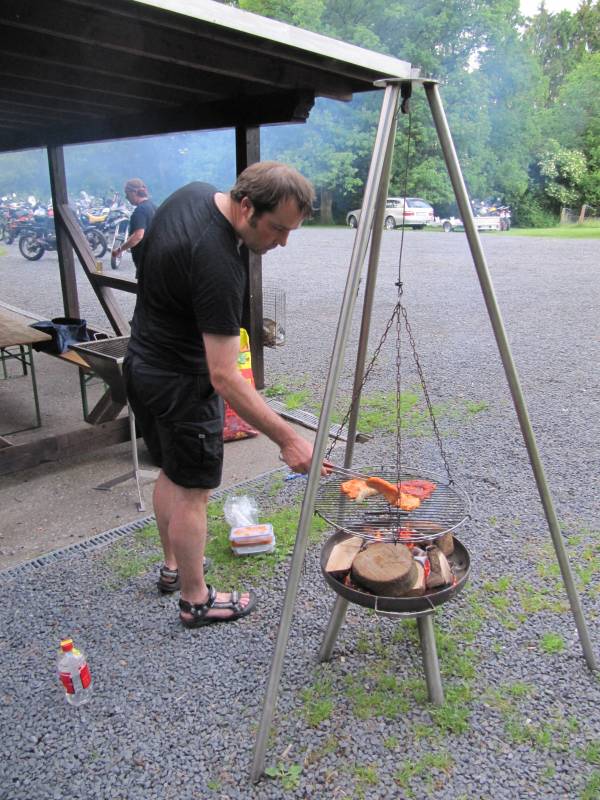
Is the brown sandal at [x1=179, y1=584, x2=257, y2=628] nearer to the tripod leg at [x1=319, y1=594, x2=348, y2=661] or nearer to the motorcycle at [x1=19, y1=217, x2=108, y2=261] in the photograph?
the tripod leg at [x1=319, y1=594, x2=348, y2=661]

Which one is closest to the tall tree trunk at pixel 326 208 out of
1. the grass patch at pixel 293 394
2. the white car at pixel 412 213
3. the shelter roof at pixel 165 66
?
the white car at pixel 412 213

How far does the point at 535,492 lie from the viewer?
10.9ft

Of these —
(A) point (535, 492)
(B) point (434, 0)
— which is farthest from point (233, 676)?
(B) point (434, 0)

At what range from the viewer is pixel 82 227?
13.3 m

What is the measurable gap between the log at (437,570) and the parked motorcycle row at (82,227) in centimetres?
1025

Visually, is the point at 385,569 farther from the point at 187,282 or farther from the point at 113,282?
the point at 113,282

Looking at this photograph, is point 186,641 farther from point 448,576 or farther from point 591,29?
point 591,29

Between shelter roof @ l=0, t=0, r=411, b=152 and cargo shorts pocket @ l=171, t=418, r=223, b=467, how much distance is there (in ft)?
4.20

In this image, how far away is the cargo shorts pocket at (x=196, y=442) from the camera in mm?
1992

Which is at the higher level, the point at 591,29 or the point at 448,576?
the point at 591,29

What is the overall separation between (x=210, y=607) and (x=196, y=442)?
724 millimetres

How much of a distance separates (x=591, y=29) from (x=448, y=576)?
50452 millimetres

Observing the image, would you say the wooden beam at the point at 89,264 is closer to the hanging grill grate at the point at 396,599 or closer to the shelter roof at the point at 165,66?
the shelter roof at the point at 165,66

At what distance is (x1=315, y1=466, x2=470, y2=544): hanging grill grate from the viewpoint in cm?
186
